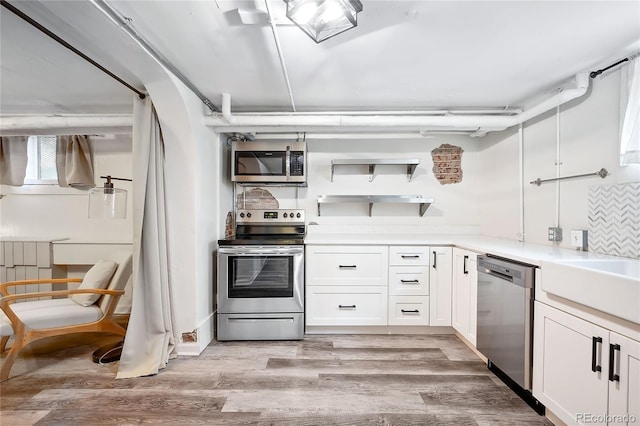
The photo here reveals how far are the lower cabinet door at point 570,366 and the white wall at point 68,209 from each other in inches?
156

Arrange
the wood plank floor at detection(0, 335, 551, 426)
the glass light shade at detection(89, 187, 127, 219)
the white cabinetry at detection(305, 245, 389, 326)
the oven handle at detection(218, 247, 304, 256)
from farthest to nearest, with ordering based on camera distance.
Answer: the white cabinetry at detection(305, 245, 389, 326), the oven handle at detection(218, 247, 304, 256), the glass light shade at detection(89, 187, 127, 219), the wood plank floor at detection(0, 335, 551, 426)

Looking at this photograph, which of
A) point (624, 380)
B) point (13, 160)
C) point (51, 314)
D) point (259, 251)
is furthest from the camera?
point (13, 160)

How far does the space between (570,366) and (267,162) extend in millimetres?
2762

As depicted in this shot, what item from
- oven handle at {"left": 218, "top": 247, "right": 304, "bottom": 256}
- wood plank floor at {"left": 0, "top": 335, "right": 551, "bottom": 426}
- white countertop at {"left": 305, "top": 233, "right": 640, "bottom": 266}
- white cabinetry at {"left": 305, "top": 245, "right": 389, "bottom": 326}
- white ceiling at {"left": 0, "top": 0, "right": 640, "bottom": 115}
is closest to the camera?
white ceiling at {"left": 0, "top": 0, "right": 640, "bottom": 115}

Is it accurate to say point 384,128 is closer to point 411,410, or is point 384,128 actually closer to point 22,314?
point 411,410

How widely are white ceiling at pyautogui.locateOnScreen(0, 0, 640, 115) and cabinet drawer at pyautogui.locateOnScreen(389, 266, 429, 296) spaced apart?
1.61m

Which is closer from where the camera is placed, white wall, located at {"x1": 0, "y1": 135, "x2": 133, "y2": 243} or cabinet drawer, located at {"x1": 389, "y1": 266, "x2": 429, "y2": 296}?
cabinet drawer, located at {"x1": 389, "y1": 266, "x2": 429, "y2": 296}

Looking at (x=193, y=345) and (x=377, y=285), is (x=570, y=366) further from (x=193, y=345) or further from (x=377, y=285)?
(x=193, y=345)

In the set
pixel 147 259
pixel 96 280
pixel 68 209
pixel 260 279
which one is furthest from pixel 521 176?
pixel 68 209

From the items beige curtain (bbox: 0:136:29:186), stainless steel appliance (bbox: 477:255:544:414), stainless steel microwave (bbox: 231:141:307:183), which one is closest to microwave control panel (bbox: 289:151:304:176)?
stainless steel microwave (bbox: 231:141:307:183)

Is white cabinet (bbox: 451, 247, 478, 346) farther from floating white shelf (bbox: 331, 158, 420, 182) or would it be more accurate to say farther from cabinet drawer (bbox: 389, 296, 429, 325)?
floating white shelf (bbox: 331, 158, 420, 182)

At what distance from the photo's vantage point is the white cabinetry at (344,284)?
2.71 meters

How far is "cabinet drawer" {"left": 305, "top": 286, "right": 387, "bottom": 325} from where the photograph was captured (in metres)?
2.71

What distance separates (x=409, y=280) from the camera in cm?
270
